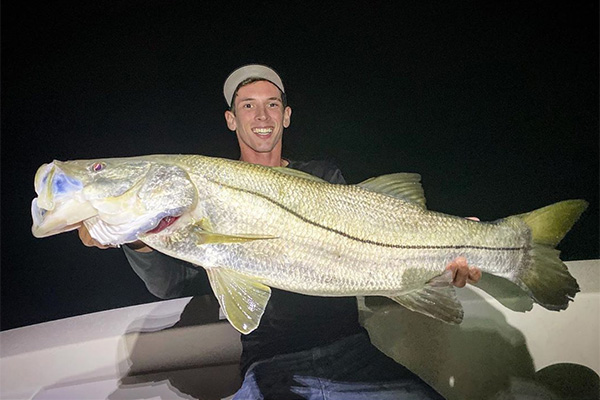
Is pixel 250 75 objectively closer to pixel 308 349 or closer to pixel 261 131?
pixel 261 131

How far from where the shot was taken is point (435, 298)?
5.37 feet

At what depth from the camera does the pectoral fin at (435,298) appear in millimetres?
1617

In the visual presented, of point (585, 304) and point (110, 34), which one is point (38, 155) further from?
point (585, 304)

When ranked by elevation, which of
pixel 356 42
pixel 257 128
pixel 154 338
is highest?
pixel 356 42

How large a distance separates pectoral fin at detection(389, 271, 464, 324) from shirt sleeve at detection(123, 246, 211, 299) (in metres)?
1.12

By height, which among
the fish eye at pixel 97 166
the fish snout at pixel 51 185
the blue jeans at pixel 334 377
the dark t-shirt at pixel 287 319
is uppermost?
the fish eye at pixel 97 166

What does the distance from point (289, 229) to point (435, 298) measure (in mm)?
716

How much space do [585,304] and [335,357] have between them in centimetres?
167

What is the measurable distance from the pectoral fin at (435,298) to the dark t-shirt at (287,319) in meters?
0.50

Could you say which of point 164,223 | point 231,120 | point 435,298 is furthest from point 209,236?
point 231,120

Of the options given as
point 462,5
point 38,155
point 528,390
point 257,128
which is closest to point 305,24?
point 462,5

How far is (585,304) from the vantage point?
235 cm

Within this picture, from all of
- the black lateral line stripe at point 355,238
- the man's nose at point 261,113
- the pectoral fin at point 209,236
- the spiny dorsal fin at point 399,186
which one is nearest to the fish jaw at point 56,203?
the pectoral fin at point 209,236

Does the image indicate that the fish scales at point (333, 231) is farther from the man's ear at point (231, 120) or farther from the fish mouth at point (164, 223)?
the man's ear at point (231, 120)
